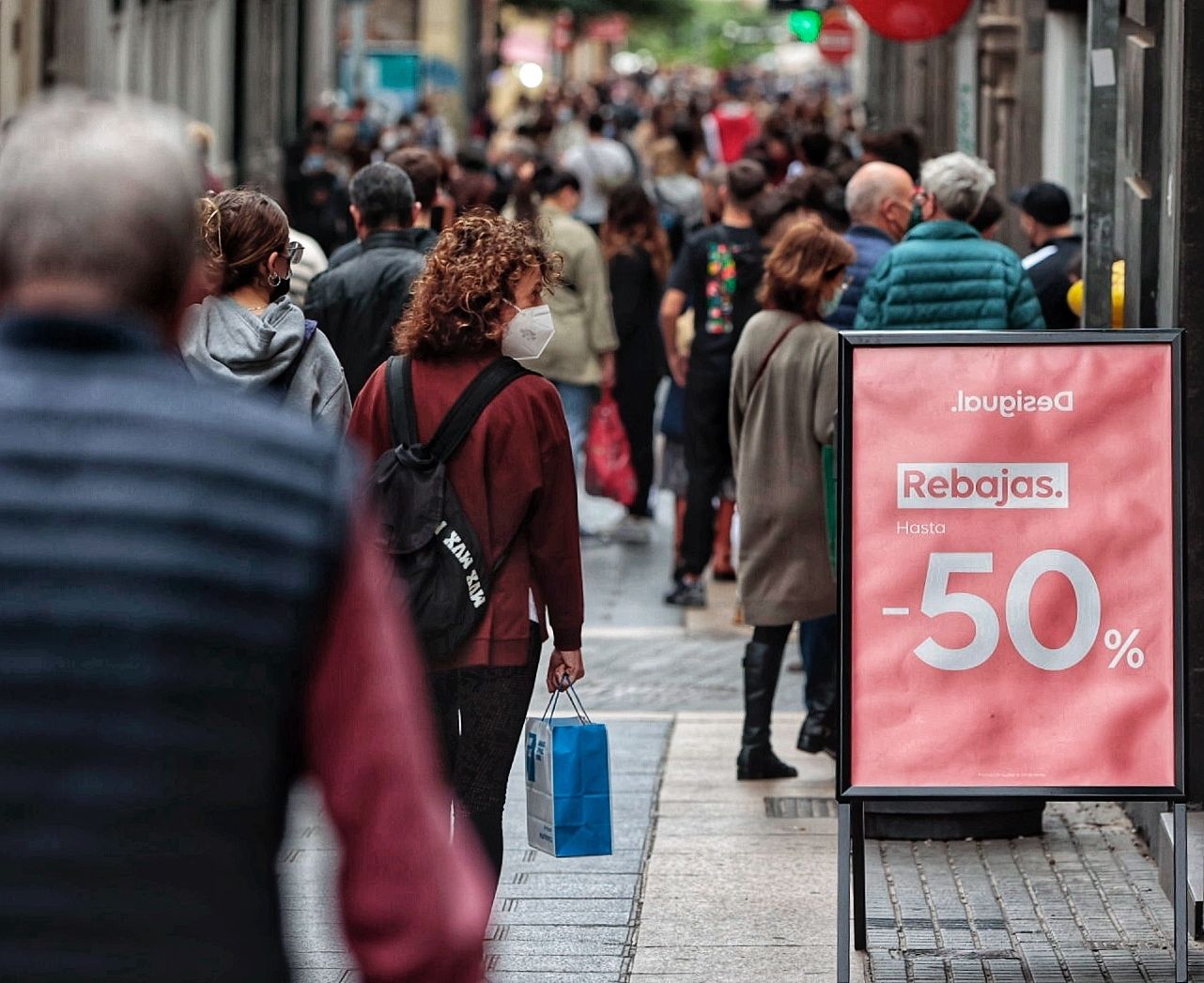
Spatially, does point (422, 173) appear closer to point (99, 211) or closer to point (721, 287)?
point (721, 287)

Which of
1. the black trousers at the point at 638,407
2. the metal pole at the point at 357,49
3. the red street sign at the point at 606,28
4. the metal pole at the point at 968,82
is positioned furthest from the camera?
the red street sign at the point at 606,28

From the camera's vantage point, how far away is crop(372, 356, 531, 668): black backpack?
16.4 feet

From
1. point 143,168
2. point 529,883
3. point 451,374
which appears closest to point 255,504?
point 143,168

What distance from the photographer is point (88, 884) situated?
1.99m

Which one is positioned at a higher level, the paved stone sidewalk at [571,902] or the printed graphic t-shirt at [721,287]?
the printed graphic t-shirt at [721,287]

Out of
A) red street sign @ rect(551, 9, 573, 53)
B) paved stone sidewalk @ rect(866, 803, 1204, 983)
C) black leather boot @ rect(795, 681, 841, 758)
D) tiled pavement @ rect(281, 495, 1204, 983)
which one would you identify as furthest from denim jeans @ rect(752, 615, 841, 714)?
red street sign @ rect(551, 9, 573, 53)

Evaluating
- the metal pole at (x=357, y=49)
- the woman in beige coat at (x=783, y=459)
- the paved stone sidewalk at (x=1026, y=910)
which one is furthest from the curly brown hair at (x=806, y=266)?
the metal pole at (x=357, y=49)

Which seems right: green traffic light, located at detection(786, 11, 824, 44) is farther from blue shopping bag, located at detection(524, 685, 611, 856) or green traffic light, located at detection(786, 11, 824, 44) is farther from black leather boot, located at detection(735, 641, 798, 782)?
blue shopping bag, located at detection(524, 685, 611, 856)

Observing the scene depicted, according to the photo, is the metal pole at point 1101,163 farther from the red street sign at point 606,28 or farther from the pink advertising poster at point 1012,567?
the red street sign at point 606,28

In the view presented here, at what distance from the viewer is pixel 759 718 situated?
24.6 feet

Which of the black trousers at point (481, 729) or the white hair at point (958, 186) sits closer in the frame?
the black trousers at point (481, 729)

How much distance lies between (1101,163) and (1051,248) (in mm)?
2370

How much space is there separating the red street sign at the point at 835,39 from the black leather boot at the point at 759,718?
27291mm

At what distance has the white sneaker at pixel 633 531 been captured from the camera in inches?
514
